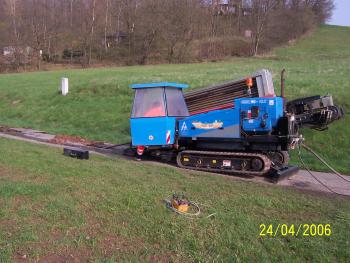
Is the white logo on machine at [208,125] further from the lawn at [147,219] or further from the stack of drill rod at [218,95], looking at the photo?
the lawn at [147,219]

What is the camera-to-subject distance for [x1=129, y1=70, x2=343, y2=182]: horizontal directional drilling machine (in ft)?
30.0

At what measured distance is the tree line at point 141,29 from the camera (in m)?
56.8

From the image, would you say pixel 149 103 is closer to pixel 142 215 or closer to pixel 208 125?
pixel 208 125

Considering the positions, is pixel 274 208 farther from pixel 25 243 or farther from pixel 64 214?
pixel 25 243

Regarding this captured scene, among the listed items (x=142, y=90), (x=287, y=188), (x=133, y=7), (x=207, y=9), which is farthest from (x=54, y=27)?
(x=287, y=188)

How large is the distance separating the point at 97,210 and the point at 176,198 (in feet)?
3.97

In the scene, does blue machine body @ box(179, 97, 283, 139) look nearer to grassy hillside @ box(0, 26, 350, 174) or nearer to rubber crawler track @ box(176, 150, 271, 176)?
rubber crawler track @ box(176, 150, 271, 176)

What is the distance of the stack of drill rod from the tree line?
43.2 meters
